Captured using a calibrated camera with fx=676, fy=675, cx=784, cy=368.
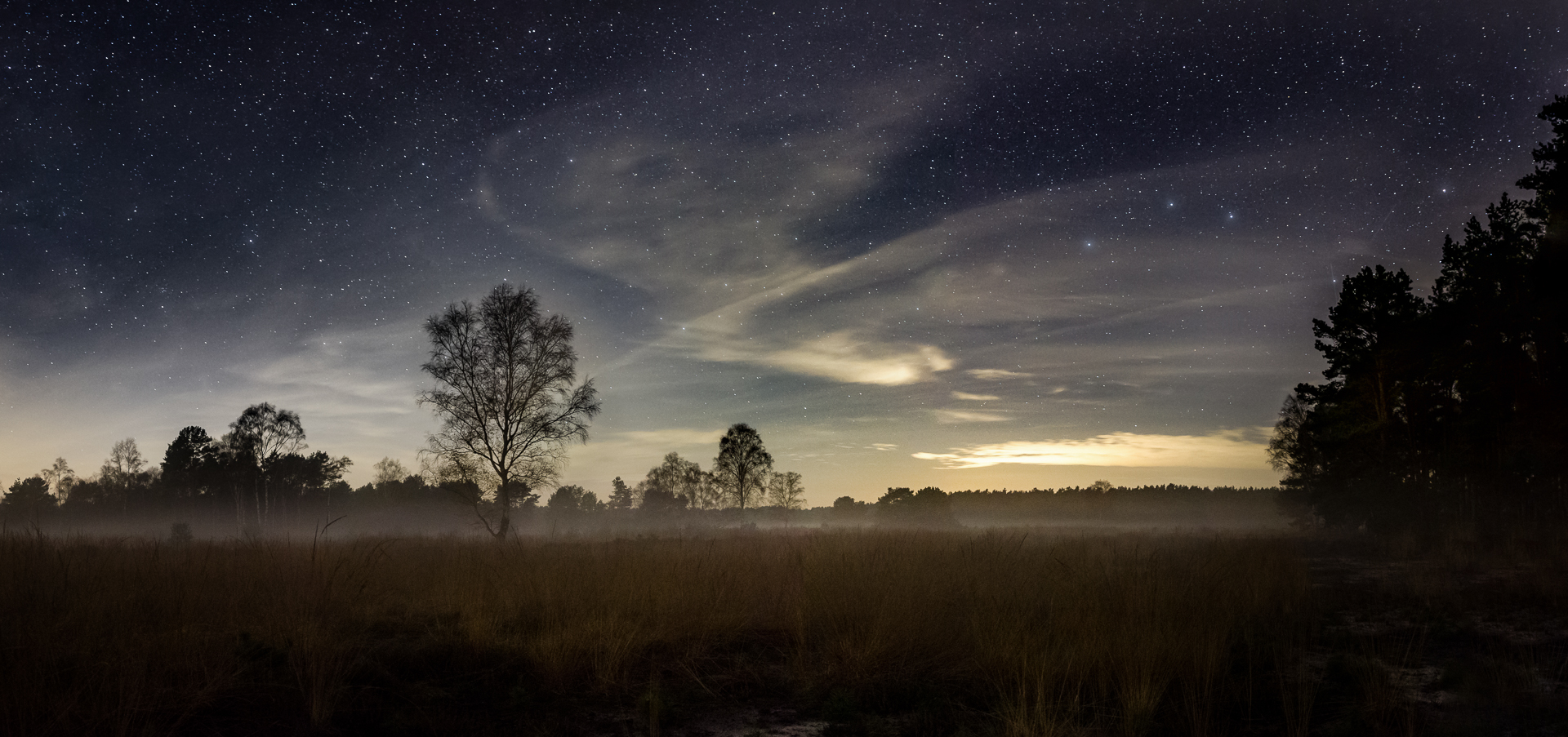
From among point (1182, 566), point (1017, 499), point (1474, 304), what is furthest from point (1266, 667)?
point (1017, 499)

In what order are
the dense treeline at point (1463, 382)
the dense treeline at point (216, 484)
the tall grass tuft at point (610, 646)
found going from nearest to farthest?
the tall grass tuft at point (610, 646)
the dense treeline at point (1463, 382)
the dense treeline at point (216, 484)

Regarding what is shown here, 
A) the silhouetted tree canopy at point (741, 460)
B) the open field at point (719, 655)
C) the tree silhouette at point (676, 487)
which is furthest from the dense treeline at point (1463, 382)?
the tree silhouette at point (676, 487)

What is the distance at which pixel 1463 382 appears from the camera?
21.3 m

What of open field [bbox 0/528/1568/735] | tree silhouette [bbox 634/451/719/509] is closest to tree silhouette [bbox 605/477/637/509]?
tree silhouette [bbox 634/451/719/509]

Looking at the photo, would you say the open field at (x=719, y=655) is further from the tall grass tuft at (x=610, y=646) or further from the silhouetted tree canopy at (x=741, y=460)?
the silhouetted tree canopy at (x=741, y=460)

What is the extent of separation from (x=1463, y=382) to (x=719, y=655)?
26774mm

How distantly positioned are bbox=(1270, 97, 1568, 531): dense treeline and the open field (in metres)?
13.6

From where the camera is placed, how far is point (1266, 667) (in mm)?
6367

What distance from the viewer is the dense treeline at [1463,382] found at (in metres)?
17.4

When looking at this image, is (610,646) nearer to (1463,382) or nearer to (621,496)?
(1463,382)

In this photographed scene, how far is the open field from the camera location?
175 inches

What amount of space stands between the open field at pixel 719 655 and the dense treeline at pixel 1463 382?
44.6ft

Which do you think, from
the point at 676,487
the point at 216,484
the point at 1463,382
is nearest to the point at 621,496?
the point at 676,487

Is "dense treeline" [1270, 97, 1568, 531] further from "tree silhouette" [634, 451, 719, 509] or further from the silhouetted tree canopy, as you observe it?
"tree silhouette" [634, 451, 719, 509]
